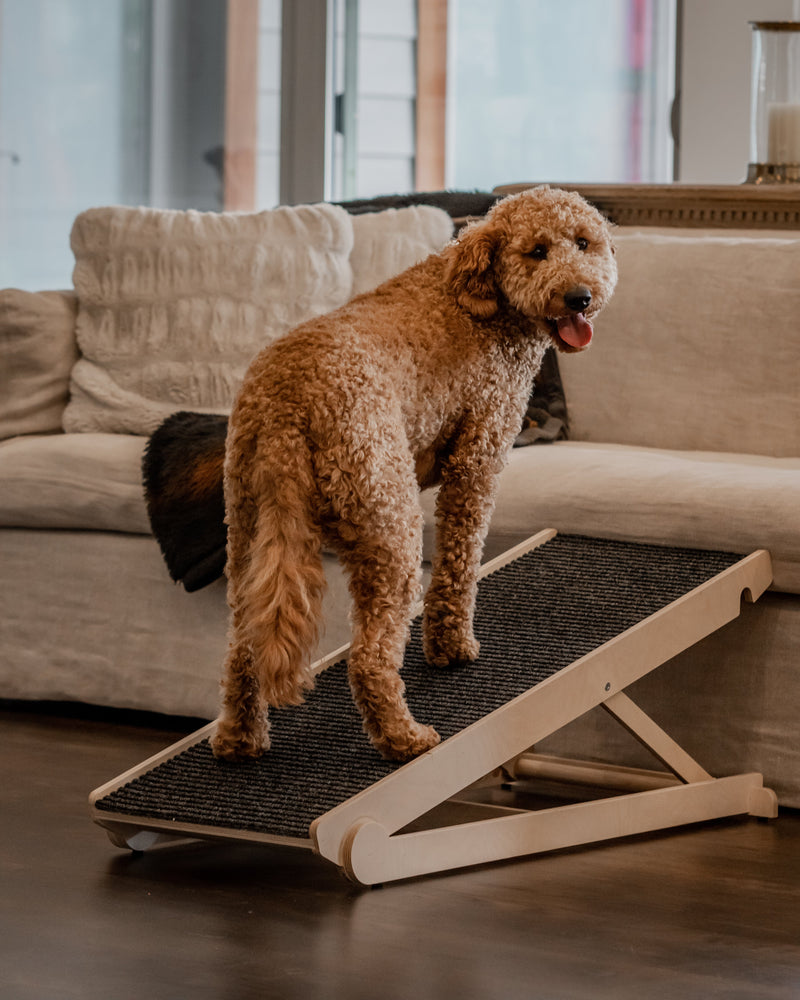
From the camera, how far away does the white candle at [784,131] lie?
3479 millimetres

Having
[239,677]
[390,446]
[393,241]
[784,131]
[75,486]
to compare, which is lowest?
[239,677]

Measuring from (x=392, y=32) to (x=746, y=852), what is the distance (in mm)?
3493

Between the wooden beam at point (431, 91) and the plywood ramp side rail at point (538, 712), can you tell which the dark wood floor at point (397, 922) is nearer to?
the plywood ramp side rail at point (538, 712)

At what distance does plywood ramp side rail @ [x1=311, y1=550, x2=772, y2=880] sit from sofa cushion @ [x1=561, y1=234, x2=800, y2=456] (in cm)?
72

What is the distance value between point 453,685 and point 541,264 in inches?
24.3

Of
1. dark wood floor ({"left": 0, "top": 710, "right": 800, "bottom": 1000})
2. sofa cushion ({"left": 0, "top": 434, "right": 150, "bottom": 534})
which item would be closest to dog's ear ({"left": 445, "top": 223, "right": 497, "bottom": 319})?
dark wood floor ({"left": 0, "top": 710, "right": 800, "bottom": 1000})

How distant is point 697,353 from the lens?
10.2 ft

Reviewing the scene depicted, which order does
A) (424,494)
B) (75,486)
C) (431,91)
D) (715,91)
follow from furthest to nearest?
(431,91) → (715,91) → (75,486) → (424,494)

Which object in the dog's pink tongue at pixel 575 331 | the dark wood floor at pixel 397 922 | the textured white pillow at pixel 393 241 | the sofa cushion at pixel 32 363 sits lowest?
the dark wood floor at pixel 397 922

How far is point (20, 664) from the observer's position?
307cm

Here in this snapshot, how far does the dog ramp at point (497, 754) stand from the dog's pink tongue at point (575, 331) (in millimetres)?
435

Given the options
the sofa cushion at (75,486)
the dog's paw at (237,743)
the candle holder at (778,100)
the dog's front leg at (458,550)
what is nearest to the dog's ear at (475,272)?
the dog's front leg at (458,550)

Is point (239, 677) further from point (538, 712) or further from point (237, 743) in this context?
point (538, 712)

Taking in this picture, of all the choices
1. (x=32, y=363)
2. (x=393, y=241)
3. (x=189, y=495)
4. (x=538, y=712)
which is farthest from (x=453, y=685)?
(x=32, y=363)
